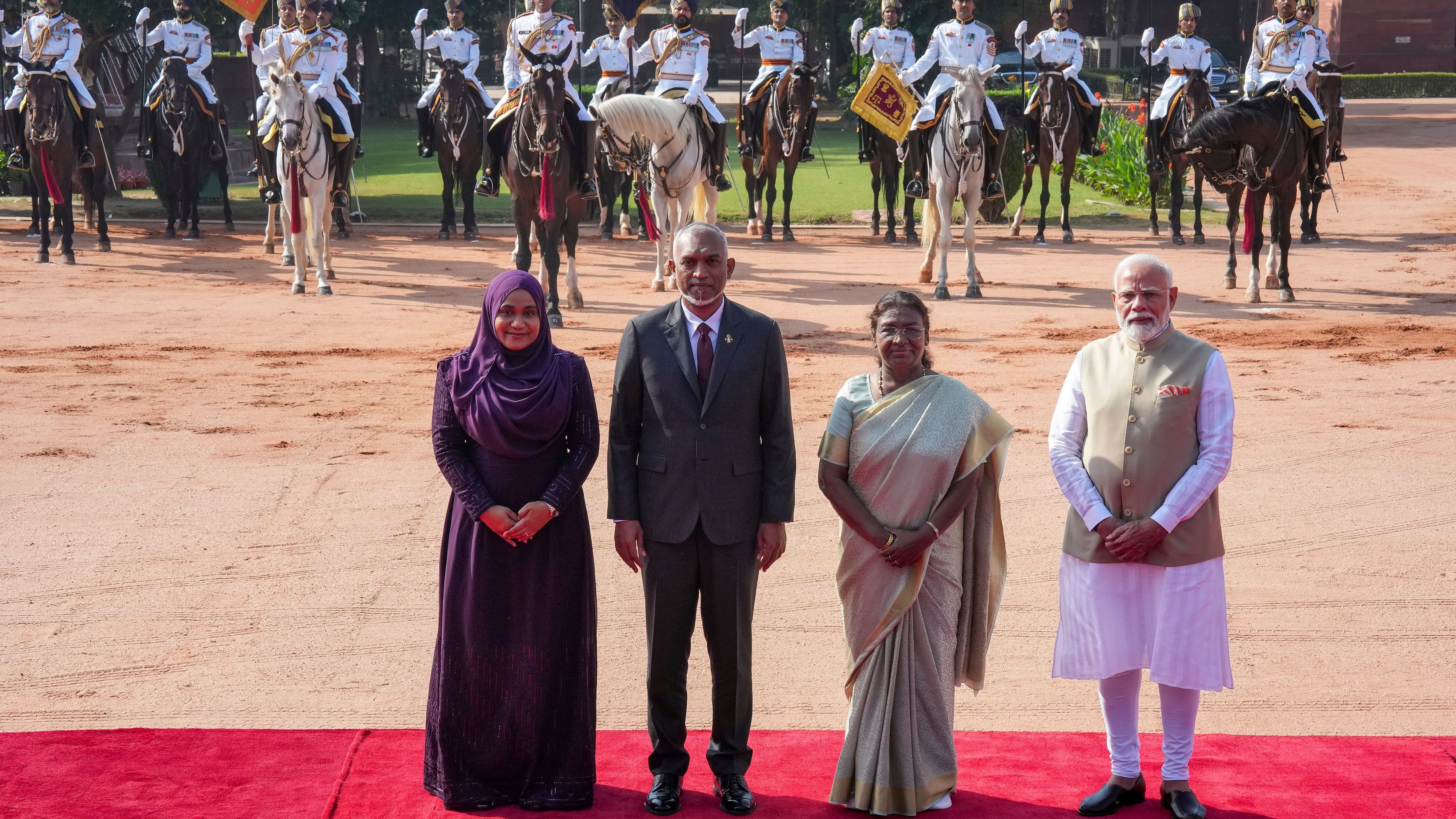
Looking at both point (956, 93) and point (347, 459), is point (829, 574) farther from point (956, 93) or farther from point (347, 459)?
point (956, 93)

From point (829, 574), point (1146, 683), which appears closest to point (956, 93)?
point (829, 574)

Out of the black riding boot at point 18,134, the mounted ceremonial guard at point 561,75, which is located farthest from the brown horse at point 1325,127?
the black riding boot at point 18,134

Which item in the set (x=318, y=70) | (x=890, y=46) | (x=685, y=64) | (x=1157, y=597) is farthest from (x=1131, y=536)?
(x=890, y=46)

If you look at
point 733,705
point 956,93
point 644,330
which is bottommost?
point 733,705

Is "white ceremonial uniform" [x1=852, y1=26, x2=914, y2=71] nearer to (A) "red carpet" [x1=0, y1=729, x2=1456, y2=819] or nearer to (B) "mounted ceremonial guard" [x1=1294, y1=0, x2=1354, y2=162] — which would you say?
(B) "mounted ceremonial guard" [x1=1294, y1=0, x2=1354, y2=162]

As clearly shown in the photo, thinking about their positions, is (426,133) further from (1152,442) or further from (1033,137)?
(1152,442)

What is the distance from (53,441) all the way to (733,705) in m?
6.53

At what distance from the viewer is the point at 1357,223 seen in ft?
66.0

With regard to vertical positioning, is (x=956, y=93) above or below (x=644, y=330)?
above

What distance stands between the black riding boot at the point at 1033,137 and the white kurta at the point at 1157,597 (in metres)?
15.5

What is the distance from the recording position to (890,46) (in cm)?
1864

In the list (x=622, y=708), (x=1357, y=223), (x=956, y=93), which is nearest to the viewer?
(x=622, y=708)

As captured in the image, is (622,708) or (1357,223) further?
(1357,223)

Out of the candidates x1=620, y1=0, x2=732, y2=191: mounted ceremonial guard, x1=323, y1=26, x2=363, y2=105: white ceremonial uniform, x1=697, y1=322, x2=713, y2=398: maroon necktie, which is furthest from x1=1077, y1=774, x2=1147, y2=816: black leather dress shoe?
x1=323, y1=26, x2=363, y2=105: white ceremonial uniform
